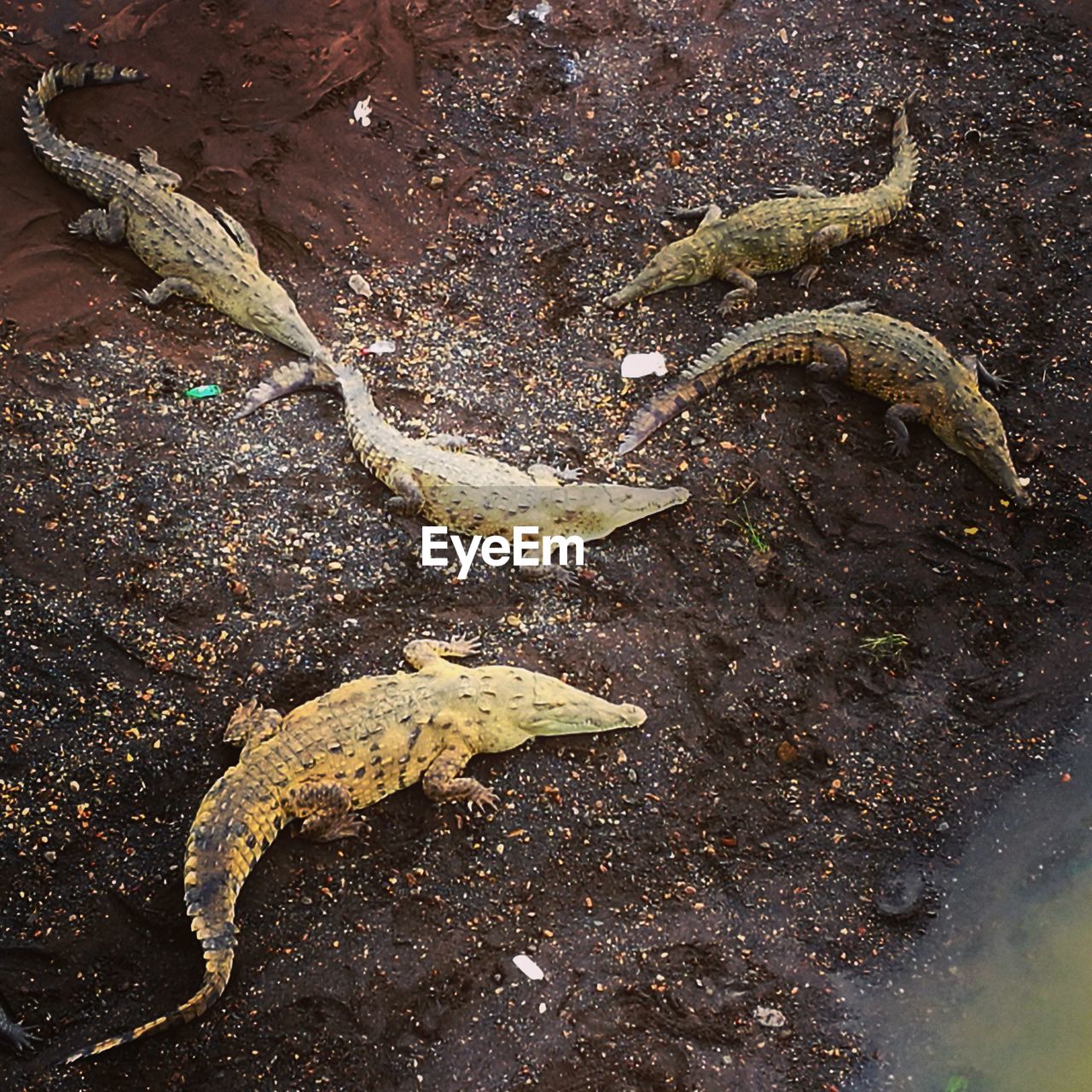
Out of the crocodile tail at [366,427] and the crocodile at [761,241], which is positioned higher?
the crocodile at [761,241]

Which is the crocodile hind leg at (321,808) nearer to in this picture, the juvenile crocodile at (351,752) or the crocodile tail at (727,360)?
the juvenile crocodile at (351,752)

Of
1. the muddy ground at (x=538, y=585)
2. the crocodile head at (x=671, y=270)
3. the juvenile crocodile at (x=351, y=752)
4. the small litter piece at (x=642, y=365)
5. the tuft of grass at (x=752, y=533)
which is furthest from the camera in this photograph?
the crocodile head at (x=671, y=270)

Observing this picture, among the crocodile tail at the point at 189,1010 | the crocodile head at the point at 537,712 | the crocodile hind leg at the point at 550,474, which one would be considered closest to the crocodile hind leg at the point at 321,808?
the crocodile tail at the point at 189,1010

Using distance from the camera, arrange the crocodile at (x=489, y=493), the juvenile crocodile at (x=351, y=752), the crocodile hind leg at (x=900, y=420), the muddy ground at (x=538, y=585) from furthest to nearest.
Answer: the crocodile hind leg at (x=900, y=420), the crocodile at (x=489, y=493), the muddy ground at (x=538, y=585), the juvenile crocodile at (x=351, y=752)

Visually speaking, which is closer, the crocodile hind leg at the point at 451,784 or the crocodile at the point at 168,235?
the crocodile hind leg at the point at 451,784

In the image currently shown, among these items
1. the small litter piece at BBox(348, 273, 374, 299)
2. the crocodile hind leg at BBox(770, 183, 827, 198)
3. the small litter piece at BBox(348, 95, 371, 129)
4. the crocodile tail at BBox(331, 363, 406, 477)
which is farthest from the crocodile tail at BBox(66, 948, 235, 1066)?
the crocodile hind leg at BBox(770, 183, 827, 198)

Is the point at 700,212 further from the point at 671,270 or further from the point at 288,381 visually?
the point at 288,381

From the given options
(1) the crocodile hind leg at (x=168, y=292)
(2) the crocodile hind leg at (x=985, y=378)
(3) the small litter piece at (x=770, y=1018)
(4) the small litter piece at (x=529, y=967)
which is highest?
(1) the crocodile hind leg at (x=168, y=292)
